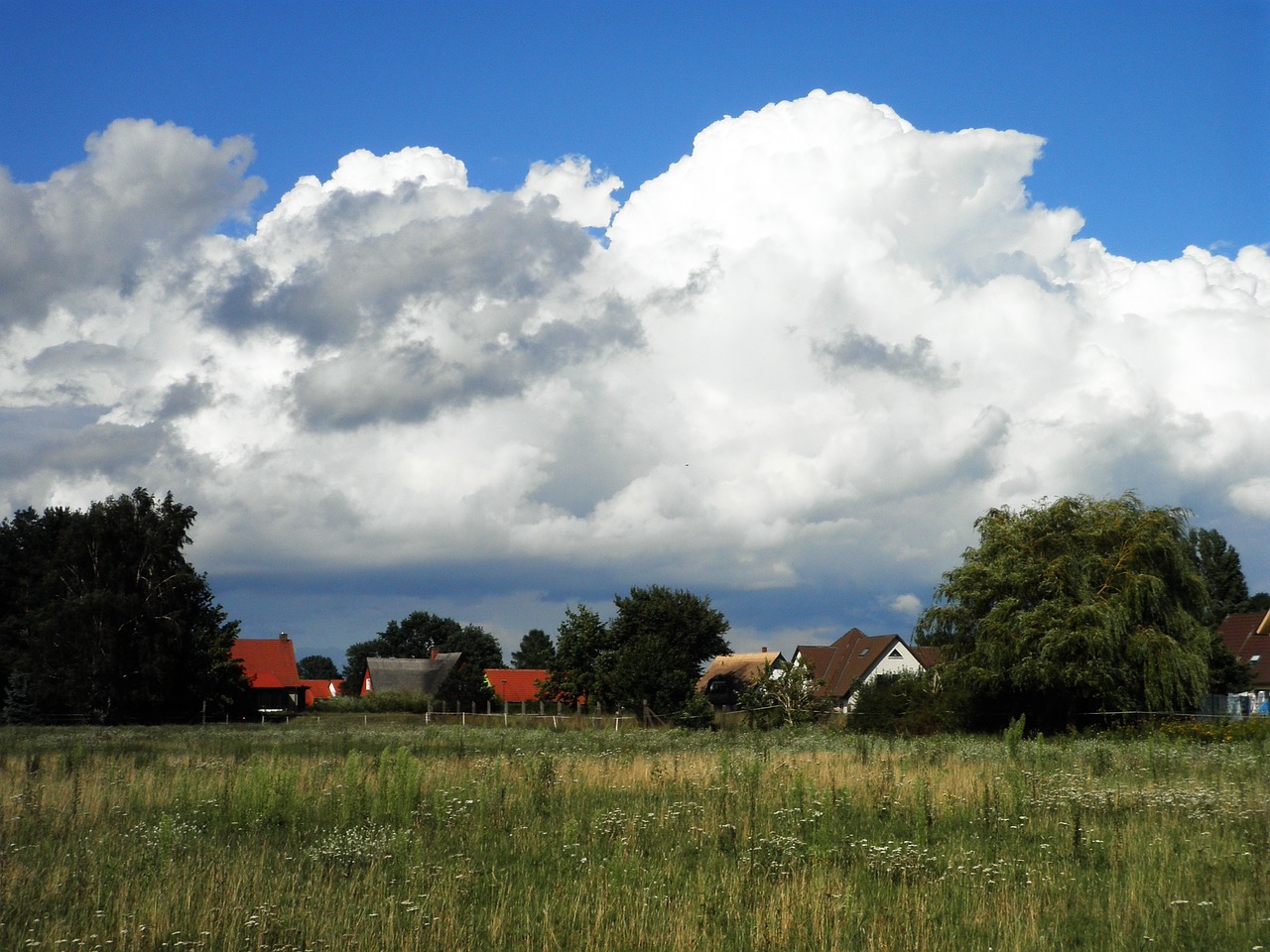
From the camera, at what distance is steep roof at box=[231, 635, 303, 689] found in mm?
100438

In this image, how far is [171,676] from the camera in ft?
217

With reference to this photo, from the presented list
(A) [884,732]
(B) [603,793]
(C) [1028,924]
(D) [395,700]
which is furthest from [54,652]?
(C) [1028,924]

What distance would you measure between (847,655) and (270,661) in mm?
53337

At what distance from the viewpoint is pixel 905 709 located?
48.1 m

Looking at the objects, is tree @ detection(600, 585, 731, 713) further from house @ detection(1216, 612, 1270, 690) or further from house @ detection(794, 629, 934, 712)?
house @ detection(1216, 612, 1270, 690)

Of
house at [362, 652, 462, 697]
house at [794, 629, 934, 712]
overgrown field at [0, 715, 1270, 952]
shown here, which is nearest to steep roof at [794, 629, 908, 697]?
house at [794, 629, 934, 712]

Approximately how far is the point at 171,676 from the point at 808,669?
38433 millimetres

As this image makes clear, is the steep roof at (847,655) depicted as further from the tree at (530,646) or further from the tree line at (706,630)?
the tree at (530,646)

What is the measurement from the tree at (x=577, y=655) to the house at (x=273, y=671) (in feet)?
105

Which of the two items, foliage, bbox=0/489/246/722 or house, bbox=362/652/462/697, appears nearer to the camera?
foliage, bbox=0/489/246/722

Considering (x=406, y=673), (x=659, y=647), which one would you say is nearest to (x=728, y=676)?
(x=406, y=673)

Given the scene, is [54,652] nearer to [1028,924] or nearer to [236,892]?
[236,892]

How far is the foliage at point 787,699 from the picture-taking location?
52.9 m

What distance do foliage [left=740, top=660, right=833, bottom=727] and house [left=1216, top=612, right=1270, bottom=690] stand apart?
30.1 metres
